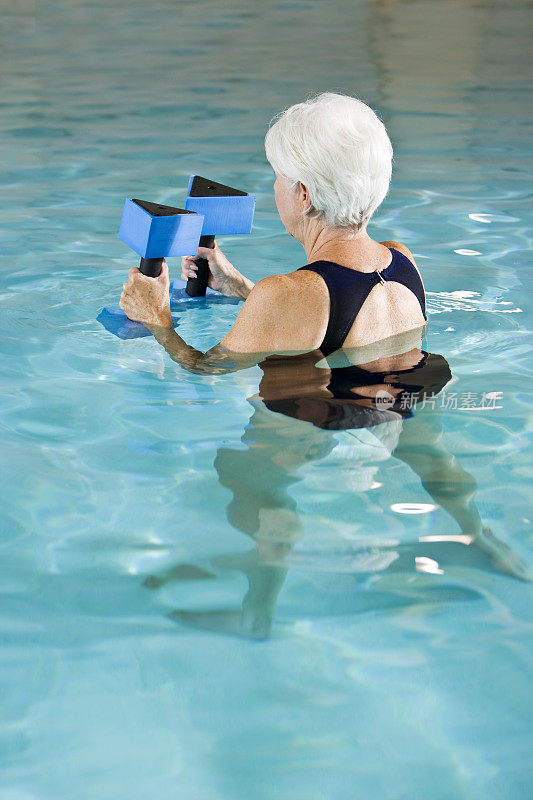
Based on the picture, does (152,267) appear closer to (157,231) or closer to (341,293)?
(157,231)

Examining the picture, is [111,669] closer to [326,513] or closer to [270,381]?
[326,513]

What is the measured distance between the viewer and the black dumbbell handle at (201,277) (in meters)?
3.40

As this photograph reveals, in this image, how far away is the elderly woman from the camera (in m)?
2.46

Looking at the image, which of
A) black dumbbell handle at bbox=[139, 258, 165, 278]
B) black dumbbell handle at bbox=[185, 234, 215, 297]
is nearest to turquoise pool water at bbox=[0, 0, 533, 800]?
black dumbbell handle at bbox=[185, 234, 215, 297]

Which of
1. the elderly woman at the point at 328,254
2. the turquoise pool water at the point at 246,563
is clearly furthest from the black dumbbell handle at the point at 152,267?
the turquoise pool water at the point at 246,563

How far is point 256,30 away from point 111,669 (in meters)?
15.0

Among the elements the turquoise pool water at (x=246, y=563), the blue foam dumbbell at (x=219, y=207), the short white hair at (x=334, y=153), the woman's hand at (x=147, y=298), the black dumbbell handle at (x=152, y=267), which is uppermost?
the short white hair at (x=334, y=153)

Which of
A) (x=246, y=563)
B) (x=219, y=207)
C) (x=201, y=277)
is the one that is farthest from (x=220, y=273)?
(x=246, y=563)

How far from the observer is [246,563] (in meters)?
2.30

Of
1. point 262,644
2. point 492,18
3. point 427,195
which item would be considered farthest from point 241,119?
point 492,18

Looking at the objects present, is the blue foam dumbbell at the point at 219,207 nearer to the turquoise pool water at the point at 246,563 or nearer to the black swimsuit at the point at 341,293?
the turquoise pool water at the point at 246,563

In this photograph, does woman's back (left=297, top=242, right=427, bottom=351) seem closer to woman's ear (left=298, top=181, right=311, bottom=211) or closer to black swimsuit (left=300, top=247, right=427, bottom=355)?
black swimsuit (left=300, top=247, right=427, bottom=355)

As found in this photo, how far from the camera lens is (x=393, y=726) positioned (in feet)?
6.07

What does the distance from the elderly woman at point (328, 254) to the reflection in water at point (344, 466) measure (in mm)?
109
